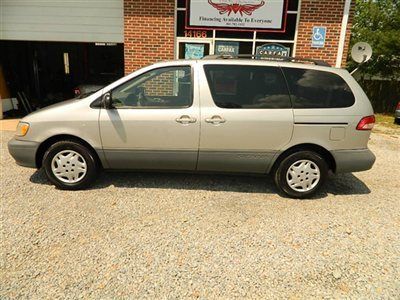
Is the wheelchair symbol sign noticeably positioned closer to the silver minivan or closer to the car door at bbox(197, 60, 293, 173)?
the silver minivan

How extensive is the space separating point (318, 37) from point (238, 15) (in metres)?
2.11

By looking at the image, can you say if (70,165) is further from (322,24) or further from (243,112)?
(322,24)

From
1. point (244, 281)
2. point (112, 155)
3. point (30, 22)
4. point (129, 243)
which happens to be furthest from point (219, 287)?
point (30, 22)

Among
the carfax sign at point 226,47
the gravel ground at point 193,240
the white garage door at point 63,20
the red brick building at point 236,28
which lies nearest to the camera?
the gravel ground at point 193,240

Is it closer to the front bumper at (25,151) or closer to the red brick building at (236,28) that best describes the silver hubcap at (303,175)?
the front bumper at (25,151)

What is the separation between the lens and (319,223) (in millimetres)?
3467

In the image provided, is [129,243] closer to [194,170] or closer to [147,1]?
[194,170]

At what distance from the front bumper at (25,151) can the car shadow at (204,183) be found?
0.42 metres

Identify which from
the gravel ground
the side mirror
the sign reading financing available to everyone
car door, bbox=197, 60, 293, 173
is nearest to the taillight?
car door, bbox=197, 60, 293, 173

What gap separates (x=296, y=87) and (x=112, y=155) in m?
2.52

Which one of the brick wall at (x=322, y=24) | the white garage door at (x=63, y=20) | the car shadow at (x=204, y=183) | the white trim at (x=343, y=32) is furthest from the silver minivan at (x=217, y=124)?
the white garage door at (x=63, y=20)

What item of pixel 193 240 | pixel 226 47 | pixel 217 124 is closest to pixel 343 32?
pixel 226 47

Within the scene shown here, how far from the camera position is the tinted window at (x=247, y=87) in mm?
3842

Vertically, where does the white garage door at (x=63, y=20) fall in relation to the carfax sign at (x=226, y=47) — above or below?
above
